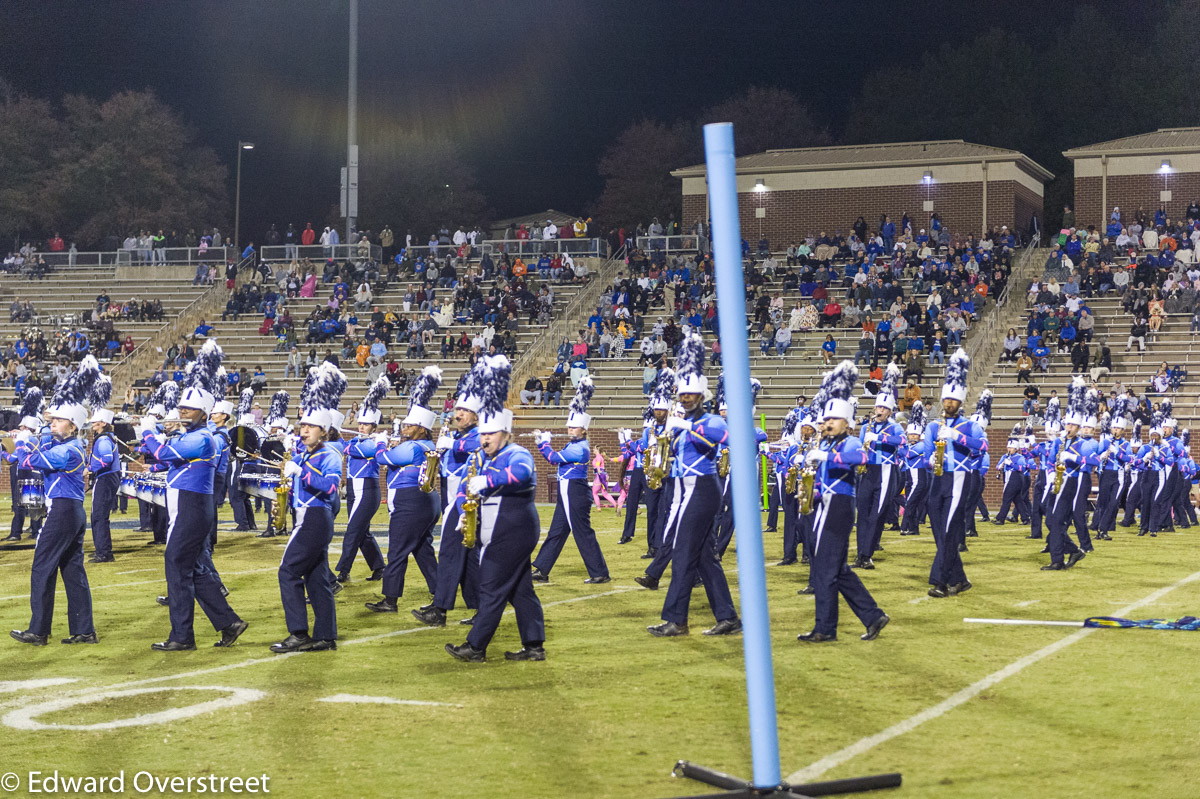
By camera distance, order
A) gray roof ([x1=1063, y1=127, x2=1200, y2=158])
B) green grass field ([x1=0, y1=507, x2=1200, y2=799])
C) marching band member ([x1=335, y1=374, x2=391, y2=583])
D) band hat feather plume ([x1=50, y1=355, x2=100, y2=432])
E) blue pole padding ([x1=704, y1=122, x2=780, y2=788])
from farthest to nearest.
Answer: gray roof ([x1=1063, y1=127, x2=1200, y2=158]) < marching band member ([x1=335, y1=374, x2=391, y2=583]) < band hat feather plume ([x1=50, y1=355, x2=100, y2=432]) < green grass field ([x1=0, y1=507, x2=1200, y2=799]) < blue pole padding ([x1=704, y1=122, x2=780, y2=788])

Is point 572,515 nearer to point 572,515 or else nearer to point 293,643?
point 572,515

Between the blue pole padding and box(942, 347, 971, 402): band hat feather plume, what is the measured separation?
286 inches

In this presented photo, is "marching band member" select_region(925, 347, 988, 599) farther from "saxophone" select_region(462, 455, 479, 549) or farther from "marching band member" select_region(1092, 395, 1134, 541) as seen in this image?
"marching band member" select_region(1092, 395, 1134, 541)

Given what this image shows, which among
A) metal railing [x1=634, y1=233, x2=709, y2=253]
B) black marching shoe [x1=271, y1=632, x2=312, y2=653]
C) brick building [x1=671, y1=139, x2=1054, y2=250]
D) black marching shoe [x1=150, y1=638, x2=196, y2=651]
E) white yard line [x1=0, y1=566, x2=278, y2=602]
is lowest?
white yard line [x1=0, y1=566, x2=278, y2=602]

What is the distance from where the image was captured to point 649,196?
2463 inches

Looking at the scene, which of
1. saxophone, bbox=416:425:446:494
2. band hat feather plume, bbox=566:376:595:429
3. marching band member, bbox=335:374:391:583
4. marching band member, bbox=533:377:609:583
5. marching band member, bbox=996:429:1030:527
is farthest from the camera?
marching band member, bbox=996:429:1030:527

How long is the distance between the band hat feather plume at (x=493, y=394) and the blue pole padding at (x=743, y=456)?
139 inches

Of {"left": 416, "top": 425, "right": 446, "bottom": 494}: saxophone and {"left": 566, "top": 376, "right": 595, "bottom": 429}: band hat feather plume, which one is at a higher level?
{"left": 566, "top": 376, "right": 595, "bottom": 429}: band hat feather plume

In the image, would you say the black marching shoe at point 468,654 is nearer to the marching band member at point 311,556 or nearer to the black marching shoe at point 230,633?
the marching band member at point 311,556

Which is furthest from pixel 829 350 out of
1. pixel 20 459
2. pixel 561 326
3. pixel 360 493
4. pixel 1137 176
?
pixel 20 459

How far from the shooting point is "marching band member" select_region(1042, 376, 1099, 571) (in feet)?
47.7

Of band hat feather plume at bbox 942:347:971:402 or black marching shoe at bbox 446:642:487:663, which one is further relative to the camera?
band hat feather plume at bbox 942:347:971:402

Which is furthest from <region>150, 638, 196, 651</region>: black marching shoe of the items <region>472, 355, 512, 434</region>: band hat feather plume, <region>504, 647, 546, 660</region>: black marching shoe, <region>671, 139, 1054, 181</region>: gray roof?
<region>671, 139, 1054, 181</region>: gray roof

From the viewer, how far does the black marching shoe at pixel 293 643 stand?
916cm
